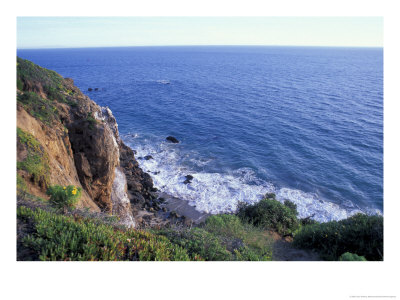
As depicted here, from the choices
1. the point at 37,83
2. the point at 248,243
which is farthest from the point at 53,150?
the point at 248,243

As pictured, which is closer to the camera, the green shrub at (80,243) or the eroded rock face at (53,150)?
the green shrub at (80,243)

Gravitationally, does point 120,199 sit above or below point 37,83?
below

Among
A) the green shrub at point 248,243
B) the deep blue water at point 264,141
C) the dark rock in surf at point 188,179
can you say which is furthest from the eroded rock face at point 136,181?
the green shrub at point 248,243

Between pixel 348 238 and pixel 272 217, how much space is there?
21.5ft

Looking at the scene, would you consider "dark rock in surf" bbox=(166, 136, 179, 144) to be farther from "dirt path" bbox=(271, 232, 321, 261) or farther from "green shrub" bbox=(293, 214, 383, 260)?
"green shrub" bbox=(293, 214, 383, 260)

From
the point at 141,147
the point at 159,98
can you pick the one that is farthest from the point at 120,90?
the point at 141,147

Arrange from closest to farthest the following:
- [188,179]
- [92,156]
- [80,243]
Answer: [80,243] < [92,156] < [188,179]

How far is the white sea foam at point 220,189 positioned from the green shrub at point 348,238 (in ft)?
45.8

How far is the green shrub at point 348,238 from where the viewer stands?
24.2 feet

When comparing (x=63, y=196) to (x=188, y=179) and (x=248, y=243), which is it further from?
(x=188, y=179)

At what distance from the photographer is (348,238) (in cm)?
807

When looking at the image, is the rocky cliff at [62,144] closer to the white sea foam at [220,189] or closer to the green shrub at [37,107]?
the green shrub at [37,107]

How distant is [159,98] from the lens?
53844mm
